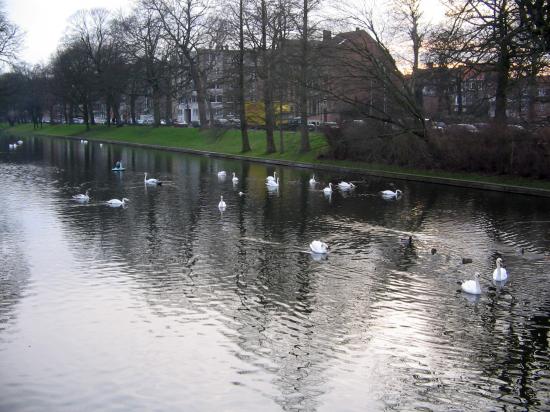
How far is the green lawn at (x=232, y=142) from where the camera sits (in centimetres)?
3484

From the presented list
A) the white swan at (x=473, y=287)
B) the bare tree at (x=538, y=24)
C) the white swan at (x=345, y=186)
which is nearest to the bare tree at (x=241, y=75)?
the white swan at (x=345, y=186)

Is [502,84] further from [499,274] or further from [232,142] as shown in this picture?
[232,142]

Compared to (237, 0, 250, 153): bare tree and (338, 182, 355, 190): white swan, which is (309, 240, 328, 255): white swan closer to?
(338, 182, 355, 190): white swan

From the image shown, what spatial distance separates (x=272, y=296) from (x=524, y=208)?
54.1ft

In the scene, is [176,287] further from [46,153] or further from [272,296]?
[46,153]

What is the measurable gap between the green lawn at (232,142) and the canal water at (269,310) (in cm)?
954

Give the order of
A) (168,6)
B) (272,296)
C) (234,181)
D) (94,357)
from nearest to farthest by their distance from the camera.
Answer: (94,357), (272,296), (234,181), (168,6)

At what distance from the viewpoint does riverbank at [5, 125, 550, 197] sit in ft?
108

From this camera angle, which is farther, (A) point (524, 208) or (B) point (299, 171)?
(B) point (299, 171)

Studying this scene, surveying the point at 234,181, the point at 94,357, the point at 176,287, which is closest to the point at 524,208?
the point at 234,181

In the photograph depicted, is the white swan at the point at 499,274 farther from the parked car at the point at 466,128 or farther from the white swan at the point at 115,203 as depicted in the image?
the parked car at the point at 466,128

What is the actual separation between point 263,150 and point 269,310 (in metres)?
41.5

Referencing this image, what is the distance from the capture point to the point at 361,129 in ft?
139

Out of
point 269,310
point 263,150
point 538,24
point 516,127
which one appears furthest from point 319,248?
point 263,150
